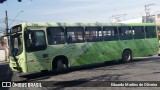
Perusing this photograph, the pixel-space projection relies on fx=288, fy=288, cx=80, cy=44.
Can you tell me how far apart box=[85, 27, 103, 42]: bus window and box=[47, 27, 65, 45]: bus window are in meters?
1.85

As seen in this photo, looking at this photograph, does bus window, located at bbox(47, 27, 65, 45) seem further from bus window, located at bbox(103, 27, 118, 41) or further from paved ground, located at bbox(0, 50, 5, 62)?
paved ground, located at bbox(0, 50, 5, 62)

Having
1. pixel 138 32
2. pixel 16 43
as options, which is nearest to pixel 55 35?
pixel 16 43

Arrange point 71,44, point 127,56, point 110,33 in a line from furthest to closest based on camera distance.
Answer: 1. point 127,56
2. point 110,33
3. point 71,44

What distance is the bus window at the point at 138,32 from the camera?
2042cm

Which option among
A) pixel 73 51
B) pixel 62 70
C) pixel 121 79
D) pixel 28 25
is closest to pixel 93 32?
pixel 73 51

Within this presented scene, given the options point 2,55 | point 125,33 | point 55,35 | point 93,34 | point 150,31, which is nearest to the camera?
point 55,35

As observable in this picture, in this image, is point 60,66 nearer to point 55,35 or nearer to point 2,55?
point 55,35

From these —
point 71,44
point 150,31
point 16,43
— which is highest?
point 150,31

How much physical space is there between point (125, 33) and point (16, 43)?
7.95m

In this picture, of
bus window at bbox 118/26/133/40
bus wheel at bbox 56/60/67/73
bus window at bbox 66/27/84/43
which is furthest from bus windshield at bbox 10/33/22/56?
bus window at bbox 118/26/133/40

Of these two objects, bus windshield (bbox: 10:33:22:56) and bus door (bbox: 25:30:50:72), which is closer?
bus door (bbox: 25:30:50:72)

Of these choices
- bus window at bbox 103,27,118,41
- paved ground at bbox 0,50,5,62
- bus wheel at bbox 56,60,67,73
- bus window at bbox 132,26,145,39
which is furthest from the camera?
paved ground at bbox 0,50,5,62

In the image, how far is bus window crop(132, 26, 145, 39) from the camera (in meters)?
20.4

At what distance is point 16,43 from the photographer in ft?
50.4
